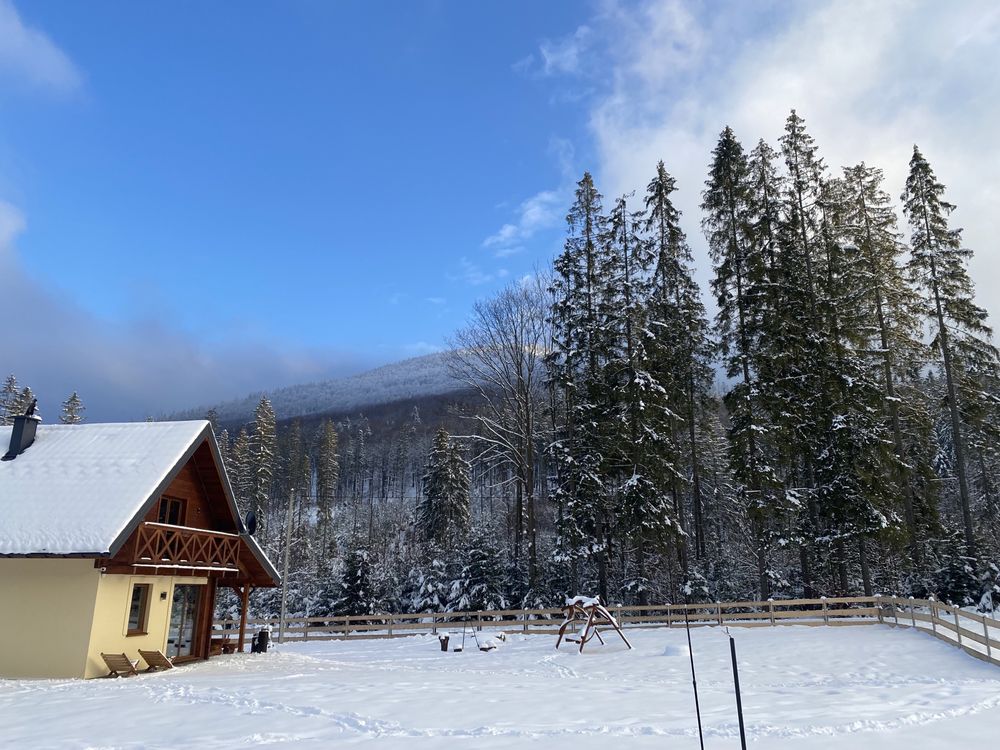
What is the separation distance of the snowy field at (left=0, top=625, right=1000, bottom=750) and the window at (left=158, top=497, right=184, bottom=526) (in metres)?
4.15

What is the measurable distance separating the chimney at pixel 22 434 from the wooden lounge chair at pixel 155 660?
7475mm

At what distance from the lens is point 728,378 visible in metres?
27.3

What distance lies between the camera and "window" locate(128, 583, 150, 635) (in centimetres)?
1621

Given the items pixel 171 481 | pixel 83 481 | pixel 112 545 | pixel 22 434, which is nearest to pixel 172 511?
pixel 171 481

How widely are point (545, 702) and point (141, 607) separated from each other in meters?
11.5

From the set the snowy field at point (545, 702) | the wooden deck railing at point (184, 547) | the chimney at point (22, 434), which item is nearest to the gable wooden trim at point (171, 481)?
the wooden deck railing at point (184, 547)

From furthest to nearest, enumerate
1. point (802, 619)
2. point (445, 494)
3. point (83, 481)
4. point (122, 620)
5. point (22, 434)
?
point (445, 494) < point (802, 619) < point (22, 434) < point (83, 481) < point (122, 620)

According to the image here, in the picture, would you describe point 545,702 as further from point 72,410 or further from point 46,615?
point 72,410

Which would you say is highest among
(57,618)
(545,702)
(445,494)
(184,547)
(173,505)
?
(445,494)

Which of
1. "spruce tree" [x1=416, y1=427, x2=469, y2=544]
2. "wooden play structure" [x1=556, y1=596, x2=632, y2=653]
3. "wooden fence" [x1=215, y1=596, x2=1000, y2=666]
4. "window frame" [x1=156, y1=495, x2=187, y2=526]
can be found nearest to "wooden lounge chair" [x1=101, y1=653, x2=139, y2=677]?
"window frame" [x1=156, y1=495, x2=187, y2=526]

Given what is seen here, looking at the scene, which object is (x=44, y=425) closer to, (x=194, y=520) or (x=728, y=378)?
(x=194, y=520)

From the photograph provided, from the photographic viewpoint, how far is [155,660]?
16.0m

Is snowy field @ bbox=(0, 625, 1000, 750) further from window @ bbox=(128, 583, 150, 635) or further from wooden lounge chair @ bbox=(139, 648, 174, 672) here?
window @ bbox=(128, 583, 150, 635)

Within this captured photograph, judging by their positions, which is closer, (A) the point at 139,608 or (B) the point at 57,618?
(B) the point at 57,618
